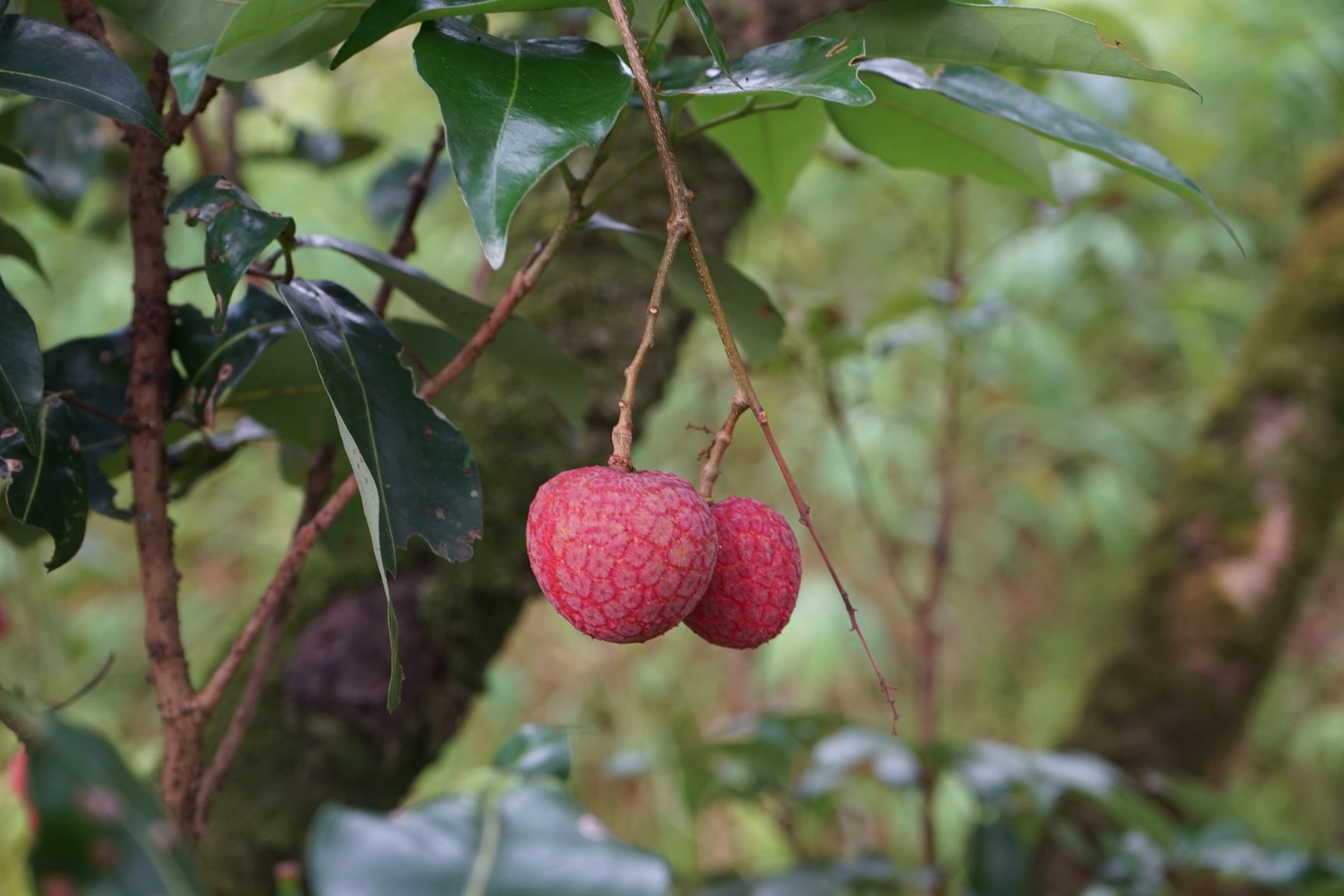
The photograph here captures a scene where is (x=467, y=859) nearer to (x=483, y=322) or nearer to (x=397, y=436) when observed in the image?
(x=397, y=436)

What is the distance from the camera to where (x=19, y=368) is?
374mm

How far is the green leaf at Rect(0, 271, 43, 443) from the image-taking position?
369 millimetres

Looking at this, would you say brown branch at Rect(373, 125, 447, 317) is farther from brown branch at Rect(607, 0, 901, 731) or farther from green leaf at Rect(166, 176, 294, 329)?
brown branch at Rect(607, 0, 901, 731)

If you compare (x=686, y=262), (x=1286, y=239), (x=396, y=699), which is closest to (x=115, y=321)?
(x=686, y=262)

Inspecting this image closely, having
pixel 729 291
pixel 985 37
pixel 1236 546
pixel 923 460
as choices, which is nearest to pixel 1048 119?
pixel 985 37

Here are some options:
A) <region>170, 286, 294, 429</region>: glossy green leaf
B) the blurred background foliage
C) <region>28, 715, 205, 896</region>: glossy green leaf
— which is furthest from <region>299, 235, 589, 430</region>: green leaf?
the blurred background foliage

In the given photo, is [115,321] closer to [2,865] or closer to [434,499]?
[2,865]

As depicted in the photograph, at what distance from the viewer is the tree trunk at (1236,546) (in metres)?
1.29

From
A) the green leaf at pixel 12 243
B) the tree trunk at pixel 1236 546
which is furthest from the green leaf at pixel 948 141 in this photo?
the tree trunk at pixel 1236 546

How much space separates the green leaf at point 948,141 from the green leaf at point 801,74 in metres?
0.12

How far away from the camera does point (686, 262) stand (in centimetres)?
51

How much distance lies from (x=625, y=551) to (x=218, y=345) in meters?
0.24

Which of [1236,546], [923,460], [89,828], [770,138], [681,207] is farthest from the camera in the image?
[923,460]

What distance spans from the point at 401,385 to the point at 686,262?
0.53ft
